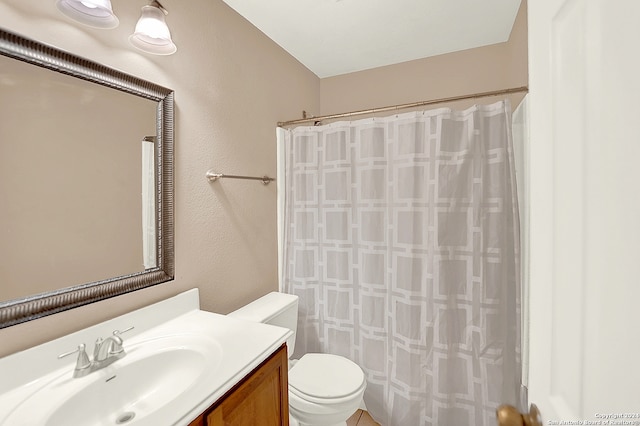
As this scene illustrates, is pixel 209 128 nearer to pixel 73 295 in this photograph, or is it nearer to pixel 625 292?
pixel 73 295

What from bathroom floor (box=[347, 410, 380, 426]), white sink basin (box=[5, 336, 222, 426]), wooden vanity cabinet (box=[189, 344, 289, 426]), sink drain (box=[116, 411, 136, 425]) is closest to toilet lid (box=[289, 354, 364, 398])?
wooden vanity cabinet (box=[189, 344, 289, 426])

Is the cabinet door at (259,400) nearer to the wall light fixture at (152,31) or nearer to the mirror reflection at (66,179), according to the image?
the mirror reflection at (66,179)

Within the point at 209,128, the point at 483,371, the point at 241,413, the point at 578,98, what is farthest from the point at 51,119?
the point at 483,371

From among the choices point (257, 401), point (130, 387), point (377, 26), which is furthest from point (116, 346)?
point (377, 26)

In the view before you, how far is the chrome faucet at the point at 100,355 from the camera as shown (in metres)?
0.87

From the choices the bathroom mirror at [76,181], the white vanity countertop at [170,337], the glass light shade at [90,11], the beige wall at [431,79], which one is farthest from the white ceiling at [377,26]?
the white vanity countertop at [170,337]

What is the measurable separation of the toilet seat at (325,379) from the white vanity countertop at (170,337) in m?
0.51

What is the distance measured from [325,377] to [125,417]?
37.7 inches

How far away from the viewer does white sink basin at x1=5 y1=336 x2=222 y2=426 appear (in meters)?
0.75

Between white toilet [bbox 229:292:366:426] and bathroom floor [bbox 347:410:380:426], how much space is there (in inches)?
13.2

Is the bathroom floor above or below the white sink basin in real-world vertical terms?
below

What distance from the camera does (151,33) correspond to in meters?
1.06

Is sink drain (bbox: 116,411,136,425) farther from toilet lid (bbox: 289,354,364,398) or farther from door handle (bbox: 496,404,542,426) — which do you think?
door handle (bbox: 496,404,542,426)

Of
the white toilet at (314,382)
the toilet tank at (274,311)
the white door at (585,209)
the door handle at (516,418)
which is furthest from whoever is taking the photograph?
the toilet tank at (274,311)
